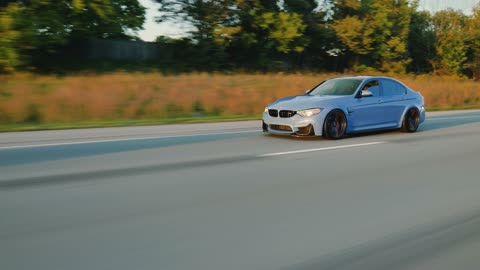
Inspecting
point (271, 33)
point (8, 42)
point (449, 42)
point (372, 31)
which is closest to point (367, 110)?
point (8, 42)

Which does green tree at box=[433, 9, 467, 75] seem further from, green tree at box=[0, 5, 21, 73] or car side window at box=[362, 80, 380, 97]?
car side window at box=[362, 80, 380, 97]

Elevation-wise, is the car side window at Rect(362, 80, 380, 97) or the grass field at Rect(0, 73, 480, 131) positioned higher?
the car side window at Rect(362, 80, 380, 97)

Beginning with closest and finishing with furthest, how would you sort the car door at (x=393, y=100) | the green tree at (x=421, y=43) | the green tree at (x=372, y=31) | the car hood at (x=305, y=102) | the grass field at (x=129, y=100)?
the car hood at (x=305, y=102) → the car door at (x=393, y=100) → the grass field at (x=129, y=100) → the green tree at (x=372, y=31) → the green tree at (x=421, y=43)

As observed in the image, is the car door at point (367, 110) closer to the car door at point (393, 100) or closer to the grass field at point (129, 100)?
the car door at point (393, 100)

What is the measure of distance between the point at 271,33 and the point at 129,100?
30643 mm

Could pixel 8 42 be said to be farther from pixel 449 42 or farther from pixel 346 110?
pixel 449 42

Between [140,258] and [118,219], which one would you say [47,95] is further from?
[140,258]

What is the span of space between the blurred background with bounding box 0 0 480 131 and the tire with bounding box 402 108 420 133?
6.06 m

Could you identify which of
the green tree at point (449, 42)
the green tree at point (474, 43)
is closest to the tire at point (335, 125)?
the green tree at point (449, 42)

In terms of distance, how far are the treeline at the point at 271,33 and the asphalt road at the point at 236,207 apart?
23.0 metres

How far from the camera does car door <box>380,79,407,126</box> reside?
40.4ft

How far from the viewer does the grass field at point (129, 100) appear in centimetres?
1485

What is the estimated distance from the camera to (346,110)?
1122 cm

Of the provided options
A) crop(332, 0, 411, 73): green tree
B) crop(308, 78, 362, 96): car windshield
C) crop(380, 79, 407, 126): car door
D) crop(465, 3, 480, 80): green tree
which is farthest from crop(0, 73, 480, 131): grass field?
crop(465, 3, 480, 80): green tree
